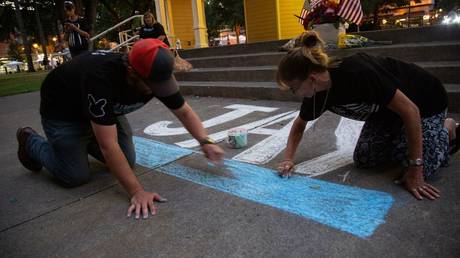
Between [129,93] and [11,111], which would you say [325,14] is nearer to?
[129,93]

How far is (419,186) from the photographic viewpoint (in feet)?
6.88

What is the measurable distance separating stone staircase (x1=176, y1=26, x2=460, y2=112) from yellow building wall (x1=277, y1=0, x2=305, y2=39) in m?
4.09

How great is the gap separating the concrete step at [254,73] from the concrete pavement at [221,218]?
2138 mm

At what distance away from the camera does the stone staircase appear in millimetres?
4509

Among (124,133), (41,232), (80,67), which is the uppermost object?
(80,67)

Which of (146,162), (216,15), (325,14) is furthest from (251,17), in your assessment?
(216,15)

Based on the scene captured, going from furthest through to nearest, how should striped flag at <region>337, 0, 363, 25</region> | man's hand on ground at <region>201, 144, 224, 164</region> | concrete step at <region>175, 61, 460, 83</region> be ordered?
striped flag at <region>337, 0, 363, 25</region>, concrete step at <region>175, 61, 460, 83</region>, man's hand on ground at <region>201, 144, 224, 164</region>

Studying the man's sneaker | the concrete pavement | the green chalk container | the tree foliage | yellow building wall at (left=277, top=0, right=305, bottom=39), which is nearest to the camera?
the concrete pavement

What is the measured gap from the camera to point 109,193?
8.46 feet

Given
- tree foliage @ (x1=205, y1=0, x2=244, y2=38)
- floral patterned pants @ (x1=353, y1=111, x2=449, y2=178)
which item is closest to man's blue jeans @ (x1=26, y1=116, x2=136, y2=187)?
floral patterned pants @ (x1=353, y1=111, x2=449, y2=178)

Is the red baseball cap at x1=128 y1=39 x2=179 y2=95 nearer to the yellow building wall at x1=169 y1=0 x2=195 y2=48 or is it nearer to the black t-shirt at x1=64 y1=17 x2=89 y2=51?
the black t-shirt at x1=64 y1=17 x2=89 y2=51

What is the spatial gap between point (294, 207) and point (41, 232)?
1.56 meters

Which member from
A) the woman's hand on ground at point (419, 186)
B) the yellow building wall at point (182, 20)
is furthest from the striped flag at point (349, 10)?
the yellow building wall at point (182, 20)

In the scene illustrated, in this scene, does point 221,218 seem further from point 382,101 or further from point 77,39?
point 77,39
